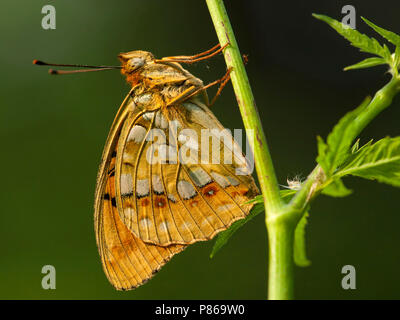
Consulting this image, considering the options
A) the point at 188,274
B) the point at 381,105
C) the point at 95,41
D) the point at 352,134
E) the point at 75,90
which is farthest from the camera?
the point at 95,41

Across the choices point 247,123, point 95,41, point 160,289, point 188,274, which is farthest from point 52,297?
point 247,123

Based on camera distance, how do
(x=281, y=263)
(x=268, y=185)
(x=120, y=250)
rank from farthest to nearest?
1. (x=120, y=250)
2. (x=268, y=185)
3. (x=281, y=263)

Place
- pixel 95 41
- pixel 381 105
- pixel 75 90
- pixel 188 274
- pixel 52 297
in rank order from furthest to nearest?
pixel 95 41
pixel 75 90
pixel 188 274
pixel 52 297
pixel 381 105

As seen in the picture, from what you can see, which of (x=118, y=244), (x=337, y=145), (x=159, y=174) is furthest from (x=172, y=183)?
(x=337, y=145)

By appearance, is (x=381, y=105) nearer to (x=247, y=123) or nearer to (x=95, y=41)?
(x=247, y=123)

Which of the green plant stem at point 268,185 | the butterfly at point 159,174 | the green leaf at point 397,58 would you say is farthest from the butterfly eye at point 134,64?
the green leaf at point 397,58

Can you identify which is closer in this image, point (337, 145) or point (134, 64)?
point (337, 145)

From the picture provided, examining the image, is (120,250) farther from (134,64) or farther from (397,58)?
(397,58)
